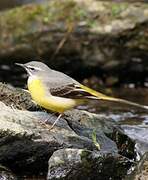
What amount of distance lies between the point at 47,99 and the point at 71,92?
33cm

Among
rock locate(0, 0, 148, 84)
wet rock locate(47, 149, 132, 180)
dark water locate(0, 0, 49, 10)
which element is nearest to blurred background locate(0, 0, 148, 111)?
rock locate(0, 0, 148, 84)

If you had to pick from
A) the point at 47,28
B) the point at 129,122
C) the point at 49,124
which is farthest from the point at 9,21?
the point at 49,124

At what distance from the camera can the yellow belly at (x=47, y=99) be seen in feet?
25.3

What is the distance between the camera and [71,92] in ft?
25.6

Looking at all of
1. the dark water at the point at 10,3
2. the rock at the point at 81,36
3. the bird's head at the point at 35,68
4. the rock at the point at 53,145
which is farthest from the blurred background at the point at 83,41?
the bird's head at the point at 35,68

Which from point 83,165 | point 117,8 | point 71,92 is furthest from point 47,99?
point 117,8

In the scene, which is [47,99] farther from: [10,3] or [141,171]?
[10,3]

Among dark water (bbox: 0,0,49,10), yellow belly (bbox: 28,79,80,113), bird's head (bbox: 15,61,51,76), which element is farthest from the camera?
dark water (bbox: 0,0,49,10)

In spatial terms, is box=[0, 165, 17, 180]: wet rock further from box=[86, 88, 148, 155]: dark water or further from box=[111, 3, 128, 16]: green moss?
box=[111, 3, 128, 16]: green moss

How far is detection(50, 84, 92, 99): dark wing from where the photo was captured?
7773 mm

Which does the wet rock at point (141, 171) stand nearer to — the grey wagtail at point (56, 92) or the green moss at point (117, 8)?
the grey wagtail at point (56, 92)

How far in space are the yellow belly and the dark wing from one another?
0.18ft

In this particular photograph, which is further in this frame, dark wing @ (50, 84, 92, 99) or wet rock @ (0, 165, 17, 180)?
dark wing @ (50, 84, 92, 99)

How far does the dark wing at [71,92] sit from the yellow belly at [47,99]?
0.18 ft
